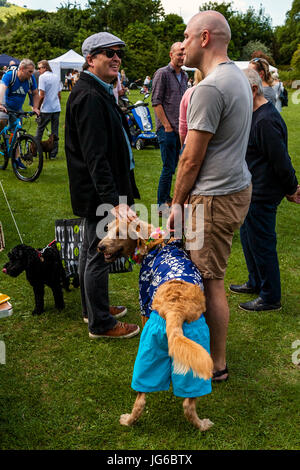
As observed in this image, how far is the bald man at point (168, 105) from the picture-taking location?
20.5 feet

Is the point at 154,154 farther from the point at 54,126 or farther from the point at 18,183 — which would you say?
the point at 18,183

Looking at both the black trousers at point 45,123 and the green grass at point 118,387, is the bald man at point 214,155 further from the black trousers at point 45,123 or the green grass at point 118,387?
the black trousers at point 45,123

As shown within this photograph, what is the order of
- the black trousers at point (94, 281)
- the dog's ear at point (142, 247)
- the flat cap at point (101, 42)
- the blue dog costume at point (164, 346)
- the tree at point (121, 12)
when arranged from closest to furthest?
the blue dog costume at point (164, 346)
the dog's ear at point (142, 247)
the flat cap at point (101, 42)
the black trousers at point (94, 281)
the tree at point (121, 12)

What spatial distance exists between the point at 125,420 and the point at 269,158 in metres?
2.44

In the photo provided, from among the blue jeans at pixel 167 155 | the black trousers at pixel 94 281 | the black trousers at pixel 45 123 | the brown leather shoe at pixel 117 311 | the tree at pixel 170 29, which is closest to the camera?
the black trousers at pixel 94 281

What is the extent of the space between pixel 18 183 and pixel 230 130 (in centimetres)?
656

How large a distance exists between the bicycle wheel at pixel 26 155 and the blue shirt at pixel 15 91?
64 cm

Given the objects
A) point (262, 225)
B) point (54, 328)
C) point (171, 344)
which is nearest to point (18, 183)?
point (54, 328)

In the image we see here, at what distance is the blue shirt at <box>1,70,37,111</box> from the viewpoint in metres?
8.14

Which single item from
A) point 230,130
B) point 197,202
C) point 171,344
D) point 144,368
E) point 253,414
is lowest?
point 253,414

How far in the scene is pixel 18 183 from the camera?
27.7 feet

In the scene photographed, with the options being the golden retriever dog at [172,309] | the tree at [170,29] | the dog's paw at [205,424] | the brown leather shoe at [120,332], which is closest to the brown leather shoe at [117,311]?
the brown leather shoe at [120,332]

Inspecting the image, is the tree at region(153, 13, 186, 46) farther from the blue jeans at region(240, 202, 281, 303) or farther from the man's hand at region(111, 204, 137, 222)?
the man's hand at region(111, 204, 137, 222)

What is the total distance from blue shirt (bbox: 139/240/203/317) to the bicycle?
6.11m
